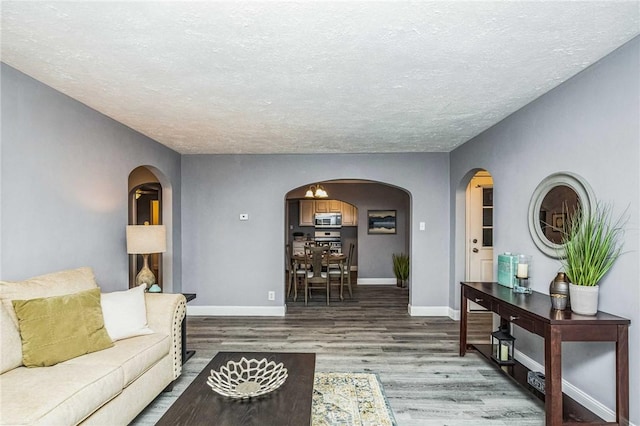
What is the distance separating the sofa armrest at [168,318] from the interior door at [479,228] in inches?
170

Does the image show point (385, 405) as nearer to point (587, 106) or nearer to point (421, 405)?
point (421, 405)

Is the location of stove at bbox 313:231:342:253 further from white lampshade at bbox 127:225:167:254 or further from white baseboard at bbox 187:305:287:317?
white lampshade at bbox 127:225:167:254

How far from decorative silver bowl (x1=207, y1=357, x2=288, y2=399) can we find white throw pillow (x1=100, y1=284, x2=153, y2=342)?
840mm

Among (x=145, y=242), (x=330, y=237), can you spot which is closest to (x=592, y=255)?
(x=145, y=242)

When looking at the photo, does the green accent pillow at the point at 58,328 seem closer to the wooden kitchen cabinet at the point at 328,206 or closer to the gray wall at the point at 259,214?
the gray wall at the point at 259,214

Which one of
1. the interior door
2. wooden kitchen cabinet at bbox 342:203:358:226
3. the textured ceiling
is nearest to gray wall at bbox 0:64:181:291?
the textured ceiling

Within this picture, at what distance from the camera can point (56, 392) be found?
73.4 inches

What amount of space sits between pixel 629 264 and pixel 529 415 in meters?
1.26

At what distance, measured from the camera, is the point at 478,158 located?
4.48m

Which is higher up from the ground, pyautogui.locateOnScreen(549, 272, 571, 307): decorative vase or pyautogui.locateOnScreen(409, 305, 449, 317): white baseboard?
pyautogui.locateOnScreen(549, 272, 571, 307): decorative vase

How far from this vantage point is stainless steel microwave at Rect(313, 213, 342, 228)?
10594 mm

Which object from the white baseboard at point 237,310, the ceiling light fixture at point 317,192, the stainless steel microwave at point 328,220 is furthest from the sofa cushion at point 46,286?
the stainless steel microwave at point 328,220

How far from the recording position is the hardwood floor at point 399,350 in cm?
276

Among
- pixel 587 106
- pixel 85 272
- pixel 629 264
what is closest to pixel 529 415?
pixel 629 264
